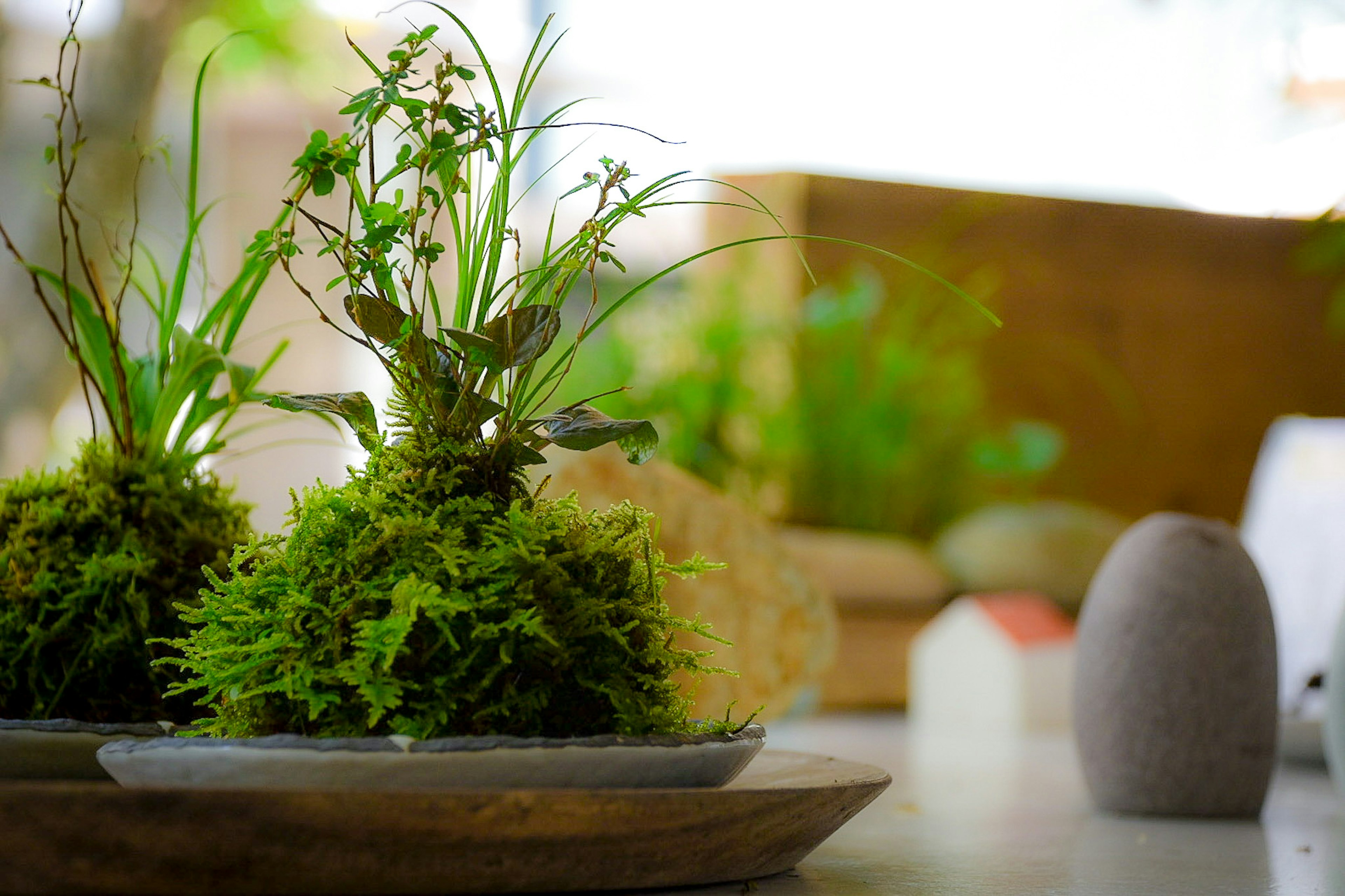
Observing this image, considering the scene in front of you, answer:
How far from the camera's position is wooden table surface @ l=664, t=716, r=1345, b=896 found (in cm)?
79

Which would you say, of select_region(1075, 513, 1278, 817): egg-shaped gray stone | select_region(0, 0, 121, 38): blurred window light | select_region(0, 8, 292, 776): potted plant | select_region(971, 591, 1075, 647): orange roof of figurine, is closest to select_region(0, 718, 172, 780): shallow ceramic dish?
select_region(0, 8, 292, 776): potted plant

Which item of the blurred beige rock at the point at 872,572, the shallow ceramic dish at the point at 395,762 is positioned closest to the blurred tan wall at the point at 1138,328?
the blurred beige rock at the point at 872,572

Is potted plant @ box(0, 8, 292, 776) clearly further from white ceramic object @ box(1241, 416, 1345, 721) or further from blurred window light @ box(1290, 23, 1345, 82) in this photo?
blurred window light @ box(1290, 23, 1345, 82)

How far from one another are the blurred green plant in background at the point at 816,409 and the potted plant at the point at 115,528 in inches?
81.0

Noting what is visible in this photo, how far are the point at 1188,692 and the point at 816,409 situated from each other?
6.48 feet

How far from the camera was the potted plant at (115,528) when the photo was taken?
0.80 metres

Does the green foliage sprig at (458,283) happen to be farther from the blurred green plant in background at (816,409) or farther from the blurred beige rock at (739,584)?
the blurred green plant in background at (816,409)

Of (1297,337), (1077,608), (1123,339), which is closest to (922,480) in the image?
(1077,608)

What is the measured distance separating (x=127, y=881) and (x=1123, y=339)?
3.53 metres

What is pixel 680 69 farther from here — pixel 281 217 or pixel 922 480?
pixel 281 217

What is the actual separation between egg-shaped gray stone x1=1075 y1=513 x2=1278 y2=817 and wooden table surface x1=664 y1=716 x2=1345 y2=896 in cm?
4

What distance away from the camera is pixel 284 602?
654 millimetres

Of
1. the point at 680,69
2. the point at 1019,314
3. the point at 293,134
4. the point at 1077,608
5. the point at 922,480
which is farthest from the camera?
the point at 293,134

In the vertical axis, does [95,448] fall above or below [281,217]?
below
